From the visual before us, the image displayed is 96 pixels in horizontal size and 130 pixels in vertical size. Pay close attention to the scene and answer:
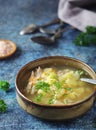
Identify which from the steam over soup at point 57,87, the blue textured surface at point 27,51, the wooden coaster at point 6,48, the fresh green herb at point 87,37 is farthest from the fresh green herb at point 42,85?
the fresh green herb at point 87,37

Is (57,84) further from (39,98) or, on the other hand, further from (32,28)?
(32,28)

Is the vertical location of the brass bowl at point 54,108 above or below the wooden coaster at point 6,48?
above

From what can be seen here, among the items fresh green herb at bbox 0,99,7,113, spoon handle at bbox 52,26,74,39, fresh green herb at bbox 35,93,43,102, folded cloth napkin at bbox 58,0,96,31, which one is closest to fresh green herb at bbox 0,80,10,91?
fresh green herb at bbox 0,99,7,113

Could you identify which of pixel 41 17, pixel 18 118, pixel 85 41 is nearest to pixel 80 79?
pixel 18 118

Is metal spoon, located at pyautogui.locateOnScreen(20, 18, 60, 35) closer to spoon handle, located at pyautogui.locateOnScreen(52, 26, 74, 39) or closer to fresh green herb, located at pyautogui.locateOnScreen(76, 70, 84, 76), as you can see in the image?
spoon handle, located at pyautogui.locateOnScreen(52, 26, 74, 39)

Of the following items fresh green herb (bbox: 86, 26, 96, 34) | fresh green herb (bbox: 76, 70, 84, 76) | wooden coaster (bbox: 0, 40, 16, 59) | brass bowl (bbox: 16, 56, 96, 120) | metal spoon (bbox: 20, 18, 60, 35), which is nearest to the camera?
brass bowl (bbox: 16, 56, 96, 120)

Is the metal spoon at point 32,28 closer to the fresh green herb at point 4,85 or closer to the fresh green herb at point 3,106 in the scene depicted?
the fresh green herb at point 4,85

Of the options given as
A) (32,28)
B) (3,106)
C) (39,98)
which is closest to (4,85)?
(3,106)
